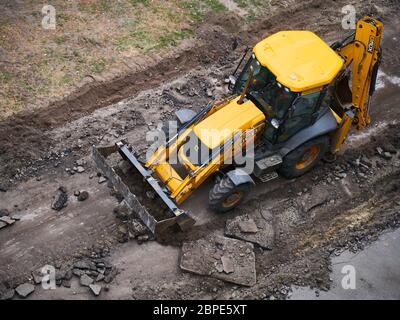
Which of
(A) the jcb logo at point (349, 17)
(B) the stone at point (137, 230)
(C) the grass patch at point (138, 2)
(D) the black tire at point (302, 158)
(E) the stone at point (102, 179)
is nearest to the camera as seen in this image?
(B) the stone at point (137, 230)

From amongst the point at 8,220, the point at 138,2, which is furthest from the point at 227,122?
the point at 138,2

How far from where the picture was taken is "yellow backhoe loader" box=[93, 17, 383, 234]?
1041 cm

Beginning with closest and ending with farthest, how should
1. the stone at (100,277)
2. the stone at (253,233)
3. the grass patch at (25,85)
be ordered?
the stone at (100,277)
the stone at (253,233)
the grass patch at (25,85)

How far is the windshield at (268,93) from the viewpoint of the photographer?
1045cm

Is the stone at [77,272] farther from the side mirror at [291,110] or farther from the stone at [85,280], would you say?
the side mirror at [291,110]

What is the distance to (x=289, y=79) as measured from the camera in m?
10.2

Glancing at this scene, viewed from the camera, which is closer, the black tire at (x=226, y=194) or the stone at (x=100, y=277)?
the stone at (x=100, y=277)

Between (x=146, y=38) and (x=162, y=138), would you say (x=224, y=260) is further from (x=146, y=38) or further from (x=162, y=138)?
(x=146, y=38)

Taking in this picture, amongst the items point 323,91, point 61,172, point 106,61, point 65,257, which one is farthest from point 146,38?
point 65,257

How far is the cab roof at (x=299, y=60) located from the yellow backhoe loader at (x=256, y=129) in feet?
0.06

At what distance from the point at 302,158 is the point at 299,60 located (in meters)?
2.23

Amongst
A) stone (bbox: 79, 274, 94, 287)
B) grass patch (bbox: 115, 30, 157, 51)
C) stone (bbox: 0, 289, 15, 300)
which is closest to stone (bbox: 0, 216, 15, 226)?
stone (bbox: 0, 289, 15, 300)

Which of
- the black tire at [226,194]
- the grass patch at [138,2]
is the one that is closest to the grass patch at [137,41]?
the grass patch at [138,2]

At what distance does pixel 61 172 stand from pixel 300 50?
18.5 feet
